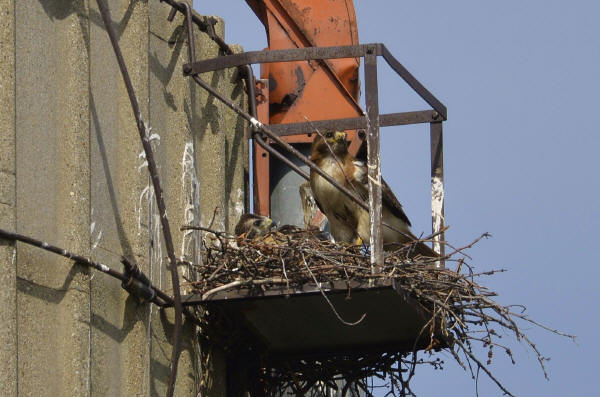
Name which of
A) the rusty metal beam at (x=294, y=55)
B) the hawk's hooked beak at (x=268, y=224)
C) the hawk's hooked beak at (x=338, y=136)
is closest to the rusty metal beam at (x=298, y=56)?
the rusty metal beam at (x=294, y=55)

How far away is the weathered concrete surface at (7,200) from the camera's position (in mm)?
6137

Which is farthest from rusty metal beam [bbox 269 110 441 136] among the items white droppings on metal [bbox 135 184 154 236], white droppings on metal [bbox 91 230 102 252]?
white droppings on metal [bbox 91 230 102 252]

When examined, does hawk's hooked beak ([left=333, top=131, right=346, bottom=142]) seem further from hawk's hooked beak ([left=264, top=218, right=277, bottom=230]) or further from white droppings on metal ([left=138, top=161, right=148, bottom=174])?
white droppings on metal ([left=138, top=161, right=148, bottom=174])

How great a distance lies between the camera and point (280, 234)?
29.6ft

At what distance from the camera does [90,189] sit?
23.9ft

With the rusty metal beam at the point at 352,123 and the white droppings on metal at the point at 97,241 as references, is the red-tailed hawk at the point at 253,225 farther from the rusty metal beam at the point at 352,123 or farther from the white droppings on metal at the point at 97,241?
the white droppings on metal at the point at 97,241

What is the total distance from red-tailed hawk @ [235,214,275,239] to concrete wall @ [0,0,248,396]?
204 mm

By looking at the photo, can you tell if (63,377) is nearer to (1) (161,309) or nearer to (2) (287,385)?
(1) (161,309)

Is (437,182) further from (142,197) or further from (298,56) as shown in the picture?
(142,197)

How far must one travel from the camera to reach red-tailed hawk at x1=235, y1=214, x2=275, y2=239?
9039mm

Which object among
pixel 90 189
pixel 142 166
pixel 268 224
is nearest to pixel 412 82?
pixel 268 224

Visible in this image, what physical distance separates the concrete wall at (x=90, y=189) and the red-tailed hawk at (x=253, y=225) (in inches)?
8.0

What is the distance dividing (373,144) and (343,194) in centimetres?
170

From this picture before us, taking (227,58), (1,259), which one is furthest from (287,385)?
(1,259)
